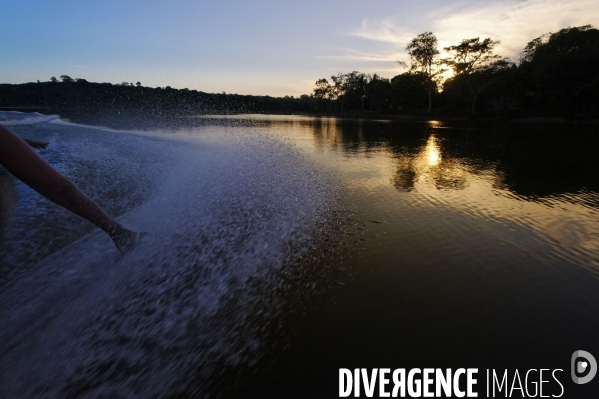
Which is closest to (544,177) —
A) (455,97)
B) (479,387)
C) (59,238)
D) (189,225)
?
(479,387)

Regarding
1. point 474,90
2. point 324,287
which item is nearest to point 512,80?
point 474,90

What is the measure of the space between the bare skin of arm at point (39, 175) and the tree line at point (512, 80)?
58.5 m

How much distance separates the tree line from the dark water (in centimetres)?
5334

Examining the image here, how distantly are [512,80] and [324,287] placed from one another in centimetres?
6298

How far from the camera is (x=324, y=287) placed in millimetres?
3098

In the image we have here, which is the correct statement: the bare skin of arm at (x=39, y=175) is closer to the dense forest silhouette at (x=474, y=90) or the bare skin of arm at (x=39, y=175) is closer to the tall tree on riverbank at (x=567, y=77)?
the dense forest silhouette at (x=474, y=90)

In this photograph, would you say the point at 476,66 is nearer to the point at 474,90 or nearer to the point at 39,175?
the point at 474,90

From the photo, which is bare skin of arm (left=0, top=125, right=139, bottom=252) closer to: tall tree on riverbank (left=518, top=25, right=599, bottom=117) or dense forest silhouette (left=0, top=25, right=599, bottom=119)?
dense forest silhouette (left=0, top=25, right=599, bottom=119)

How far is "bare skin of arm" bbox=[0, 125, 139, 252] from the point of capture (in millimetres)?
1432

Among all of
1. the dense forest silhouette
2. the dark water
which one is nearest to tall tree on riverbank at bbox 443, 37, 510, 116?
the dense forest silhouette

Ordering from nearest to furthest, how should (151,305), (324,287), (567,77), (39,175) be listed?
(39,175), (151,305), (324,287), (567,77)

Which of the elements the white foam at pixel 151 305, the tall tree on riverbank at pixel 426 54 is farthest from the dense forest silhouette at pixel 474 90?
the white foam at pixel 151 305

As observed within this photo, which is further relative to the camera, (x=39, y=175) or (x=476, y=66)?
(x=476, y=66)

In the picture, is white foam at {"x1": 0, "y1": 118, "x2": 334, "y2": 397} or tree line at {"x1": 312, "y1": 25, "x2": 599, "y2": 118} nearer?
white foam at {"x1": 0, "y1": 118, "x2": 334, "y2": 397}
